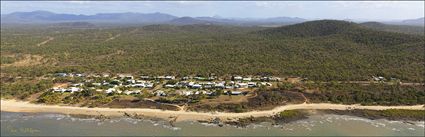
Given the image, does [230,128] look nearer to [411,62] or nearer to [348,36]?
[411,62]

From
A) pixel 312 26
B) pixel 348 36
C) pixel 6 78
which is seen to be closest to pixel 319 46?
pixel 348 36

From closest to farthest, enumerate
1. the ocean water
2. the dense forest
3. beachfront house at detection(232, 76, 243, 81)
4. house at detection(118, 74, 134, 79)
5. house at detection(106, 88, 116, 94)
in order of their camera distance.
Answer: the ocean water < house at detection(106, 88, 116, 94) < beachfront house at detection(232, 76, 243, 81) < house at detection(118, 74, 134, 79) < the dense forest

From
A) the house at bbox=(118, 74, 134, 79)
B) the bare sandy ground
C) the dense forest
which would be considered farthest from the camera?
the dense forest

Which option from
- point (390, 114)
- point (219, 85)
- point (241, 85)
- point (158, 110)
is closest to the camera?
point (390, 114)

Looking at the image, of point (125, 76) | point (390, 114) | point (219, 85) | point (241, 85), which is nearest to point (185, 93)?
point (219, 85)

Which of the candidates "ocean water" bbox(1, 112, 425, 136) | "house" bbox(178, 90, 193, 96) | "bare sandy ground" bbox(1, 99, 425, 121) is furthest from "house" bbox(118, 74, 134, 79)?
"ocean water" bbox(1, 112, 425, 136)

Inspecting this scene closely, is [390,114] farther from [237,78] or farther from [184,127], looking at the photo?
[184,127]

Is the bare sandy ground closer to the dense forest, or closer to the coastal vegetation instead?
the coastal vegetation

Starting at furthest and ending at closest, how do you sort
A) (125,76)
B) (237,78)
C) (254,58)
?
(254,58), (125,76), (237,78)

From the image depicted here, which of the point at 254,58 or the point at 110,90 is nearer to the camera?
the point at 110,90

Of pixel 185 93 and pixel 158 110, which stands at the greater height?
pixel 185 93
